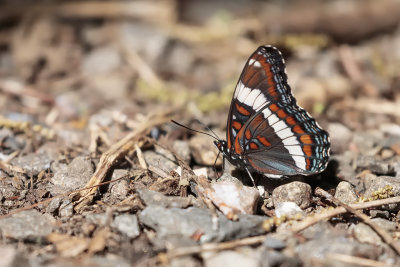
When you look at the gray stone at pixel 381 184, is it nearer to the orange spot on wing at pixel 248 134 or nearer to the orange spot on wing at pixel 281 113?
the orange spot on wing at pixel 281 113

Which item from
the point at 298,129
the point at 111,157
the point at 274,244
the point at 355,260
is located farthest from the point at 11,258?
the point at 298,129

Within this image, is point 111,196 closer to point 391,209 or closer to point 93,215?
point 93,215

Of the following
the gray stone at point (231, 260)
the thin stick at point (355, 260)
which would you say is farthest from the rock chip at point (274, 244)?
the thin stick at point (355, 260)

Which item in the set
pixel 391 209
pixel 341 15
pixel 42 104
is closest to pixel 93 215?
pixel 391 209

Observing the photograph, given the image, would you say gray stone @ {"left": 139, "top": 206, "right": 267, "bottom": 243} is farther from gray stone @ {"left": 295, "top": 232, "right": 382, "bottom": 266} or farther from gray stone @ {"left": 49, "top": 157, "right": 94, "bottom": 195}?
gray stone @ {"left": 49, "top": 157, "right": 94, "bottom": 195}

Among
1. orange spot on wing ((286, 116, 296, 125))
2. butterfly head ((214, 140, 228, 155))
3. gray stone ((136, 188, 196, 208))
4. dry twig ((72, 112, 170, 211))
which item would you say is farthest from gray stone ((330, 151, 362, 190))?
dry twig ((72, 112, 170, 211))

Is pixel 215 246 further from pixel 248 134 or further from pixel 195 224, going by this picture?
pixel 248 134
